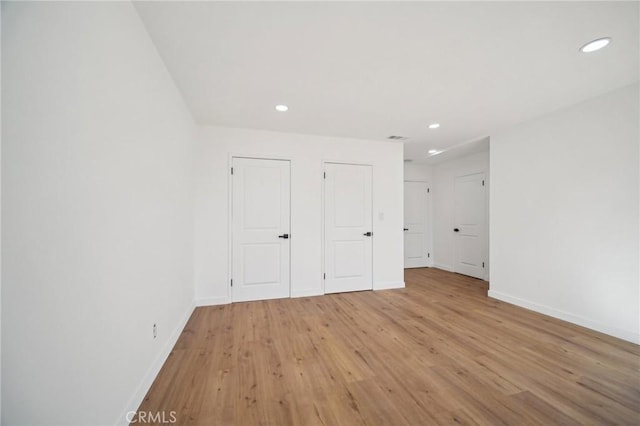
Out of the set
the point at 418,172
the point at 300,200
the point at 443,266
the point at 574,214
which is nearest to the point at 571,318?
the point at 574,214

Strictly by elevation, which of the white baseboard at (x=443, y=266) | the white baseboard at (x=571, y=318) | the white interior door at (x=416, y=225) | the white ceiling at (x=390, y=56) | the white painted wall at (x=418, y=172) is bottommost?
the white baseboard at (x=443, y=266)

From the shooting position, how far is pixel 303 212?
375 centimetres

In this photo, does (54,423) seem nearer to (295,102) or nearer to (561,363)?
(295,102)

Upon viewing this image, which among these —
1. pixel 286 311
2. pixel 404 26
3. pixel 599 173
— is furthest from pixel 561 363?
pixel 404 26

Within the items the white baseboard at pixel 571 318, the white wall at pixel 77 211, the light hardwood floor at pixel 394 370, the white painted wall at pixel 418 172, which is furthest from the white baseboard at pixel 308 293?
the white painted wall at pixel 418 172

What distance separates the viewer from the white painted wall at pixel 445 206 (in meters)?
5.36

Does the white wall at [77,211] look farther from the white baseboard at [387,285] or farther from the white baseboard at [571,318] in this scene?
the white baseboard at [571,318]

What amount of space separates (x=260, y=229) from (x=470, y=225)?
4371mm

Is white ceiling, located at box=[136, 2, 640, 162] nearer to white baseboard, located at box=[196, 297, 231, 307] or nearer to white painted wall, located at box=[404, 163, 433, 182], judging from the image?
white baseboard, located at box=[196, 297, 231, 307]

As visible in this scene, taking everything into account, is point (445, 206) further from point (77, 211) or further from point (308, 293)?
point (77, 211)

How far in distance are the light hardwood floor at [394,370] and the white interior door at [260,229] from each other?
0.50m

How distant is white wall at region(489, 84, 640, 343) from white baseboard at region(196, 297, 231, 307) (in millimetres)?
4010

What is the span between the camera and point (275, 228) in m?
3.63

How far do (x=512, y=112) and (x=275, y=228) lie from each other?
11.3 feet
